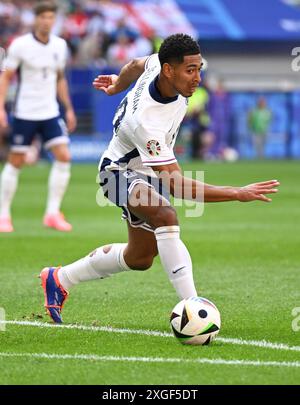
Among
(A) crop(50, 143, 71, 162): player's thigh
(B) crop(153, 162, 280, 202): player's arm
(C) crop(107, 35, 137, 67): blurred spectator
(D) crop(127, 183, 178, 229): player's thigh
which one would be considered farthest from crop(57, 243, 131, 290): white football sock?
(C) crop(107, 35, 137, 67): blurred spectator

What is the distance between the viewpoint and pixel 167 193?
23.3 ft

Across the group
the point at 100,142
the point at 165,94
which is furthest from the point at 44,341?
the point at 100,142

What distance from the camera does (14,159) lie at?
13.8 meters

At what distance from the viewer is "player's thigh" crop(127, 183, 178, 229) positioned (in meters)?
6.77

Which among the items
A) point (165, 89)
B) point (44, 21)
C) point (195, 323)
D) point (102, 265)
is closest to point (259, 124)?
point (44, 21)

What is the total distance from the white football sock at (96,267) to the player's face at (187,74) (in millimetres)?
1331

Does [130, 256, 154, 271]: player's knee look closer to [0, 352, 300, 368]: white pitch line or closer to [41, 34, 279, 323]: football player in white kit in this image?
[41, 34, 279, 323]: football player in white kit

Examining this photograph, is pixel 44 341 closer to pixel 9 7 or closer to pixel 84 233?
pixel 84 233

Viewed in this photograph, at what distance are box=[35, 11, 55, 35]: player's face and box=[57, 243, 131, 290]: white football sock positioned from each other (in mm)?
6331

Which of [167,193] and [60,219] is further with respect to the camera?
[60,219]

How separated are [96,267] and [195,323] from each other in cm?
126

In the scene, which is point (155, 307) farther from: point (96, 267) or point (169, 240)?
point (169, 240)

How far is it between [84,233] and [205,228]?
6.39 feet

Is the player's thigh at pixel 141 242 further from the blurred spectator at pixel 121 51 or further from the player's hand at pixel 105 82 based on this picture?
the blurred spectator at pixel 121 51
